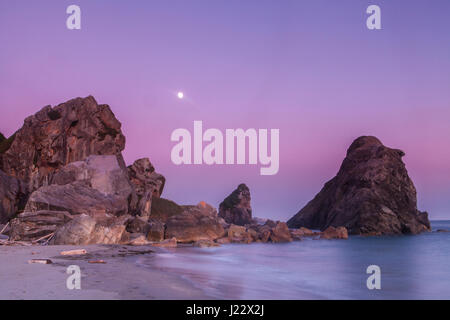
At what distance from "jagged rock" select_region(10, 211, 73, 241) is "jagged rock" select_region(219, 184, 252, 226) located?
100 m

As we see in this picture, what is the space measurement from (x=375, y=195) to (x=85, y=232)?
58.5m

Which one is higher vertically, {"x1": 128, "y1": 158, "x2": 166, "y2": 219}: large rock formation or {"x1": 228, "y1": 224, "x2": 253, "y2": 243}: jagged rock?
{"x1": 128, "y1": 158, "x2": 166, "y2": 219}: large rock formation

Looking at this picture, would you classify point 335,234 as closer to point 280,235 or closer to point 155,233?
point 280,235

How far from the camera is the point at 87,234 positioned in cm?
2694

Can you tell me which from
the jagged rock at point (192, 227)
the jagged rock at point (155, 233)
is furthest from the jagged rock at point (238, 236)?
the jagged rock at point (155, 233)

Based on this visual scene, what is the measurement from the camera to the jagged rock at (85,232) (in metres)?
26.3

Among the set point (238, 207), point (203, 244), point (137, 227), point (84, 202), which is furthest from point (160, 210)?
point (84, 202)

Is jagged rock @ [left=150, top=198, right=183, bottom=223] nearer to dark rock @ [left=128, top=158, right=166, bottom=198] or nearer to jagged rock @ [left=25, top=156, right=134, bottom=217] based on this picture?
dark rock @ [left=128, top=158, right=166, bottom=198]

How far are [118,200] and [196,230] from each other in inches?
350

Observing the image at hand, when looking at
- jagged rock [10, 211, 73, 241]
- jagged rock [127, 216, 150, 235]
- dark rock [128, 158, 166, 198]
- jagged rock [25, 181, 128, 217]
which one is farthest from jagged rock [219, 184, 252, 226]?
jagged rock [10, 211, 73, 241]

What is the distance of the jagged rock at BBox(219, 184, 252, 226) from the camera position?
130 m

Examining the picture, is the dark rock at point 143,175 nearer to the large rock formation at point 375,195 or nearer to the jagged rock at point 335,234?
the jagged rock at point 335,234
